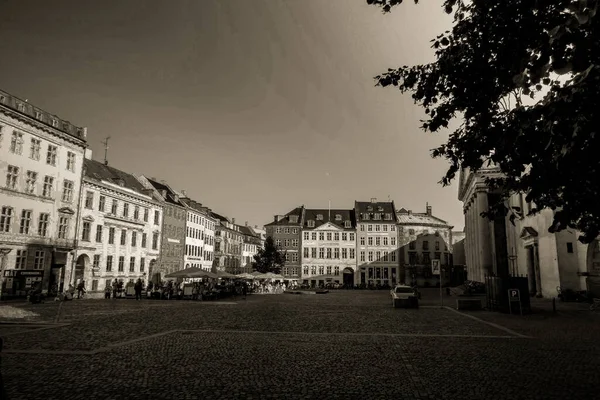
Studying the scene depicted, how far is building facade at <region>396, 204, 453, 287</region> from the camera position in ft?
267

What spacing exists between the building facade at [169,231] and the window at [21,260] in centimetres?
2159

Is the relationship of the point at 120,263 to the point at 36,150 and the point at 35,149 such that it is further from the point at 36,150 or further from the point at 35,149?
the point at 35,149

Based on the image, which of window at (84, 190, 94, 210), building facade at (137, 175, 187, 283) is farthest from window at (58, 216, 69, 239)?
building facade at (137, 175, 187, 283)

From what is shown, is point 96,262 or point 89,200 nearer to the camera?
point 89,200

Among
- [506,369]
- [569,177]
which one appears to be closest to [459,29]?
[569,177]

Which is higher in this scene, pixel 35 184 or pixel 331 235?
pixel 331 235

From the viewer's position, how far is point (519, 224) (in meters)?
47.2

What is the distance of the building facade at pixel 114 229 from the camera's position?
142 feet

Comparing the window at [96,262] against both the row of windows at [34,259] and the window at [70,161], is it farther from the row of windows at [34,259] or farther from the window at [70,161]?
the window at [70,161]

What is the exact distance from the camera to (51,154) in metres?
37.9

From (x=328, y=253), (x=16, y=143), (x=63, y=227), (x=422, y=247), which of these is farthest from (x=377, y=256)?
(x=16, y=143)

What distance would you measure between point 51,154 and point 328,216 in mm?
59803

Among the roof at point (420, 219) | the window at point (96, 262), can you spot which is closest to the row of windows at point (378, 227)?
the roof at point (420, 219)

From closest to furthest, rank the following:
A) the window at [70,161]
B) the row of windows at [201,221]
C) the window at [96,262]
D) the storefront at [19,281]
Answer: the storefront at [19,281]
the window at [70,161]
the window at [96,262]
the row of windows at [201,221]
